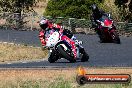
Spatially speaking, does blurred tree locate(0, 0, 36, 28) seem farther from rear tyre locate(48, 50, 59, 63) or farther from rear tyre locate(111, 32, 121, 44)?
rear tyre locate(48, 50, 59, 63)

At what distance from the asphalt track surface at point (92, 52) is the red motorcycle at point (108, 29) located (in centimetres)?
47

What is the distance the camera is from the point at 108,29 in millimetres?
28688

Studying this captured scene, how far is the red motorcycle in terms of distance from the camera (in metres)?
28.6

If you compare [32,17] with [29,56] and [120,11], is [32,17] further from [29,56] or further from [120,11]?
[29,56]

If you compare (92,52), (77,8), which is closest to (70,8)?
(77,8)

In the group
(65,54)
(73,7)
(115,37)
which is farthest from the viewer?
(73,7)

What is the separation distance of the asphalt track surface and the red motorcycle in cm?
47

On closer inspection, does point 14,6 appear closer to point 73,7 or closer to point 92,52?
point 73,7

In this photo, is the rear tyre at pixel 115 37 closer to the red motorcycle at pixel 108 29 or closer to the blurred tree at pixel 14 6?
the red motorcycle at pixel 108 29

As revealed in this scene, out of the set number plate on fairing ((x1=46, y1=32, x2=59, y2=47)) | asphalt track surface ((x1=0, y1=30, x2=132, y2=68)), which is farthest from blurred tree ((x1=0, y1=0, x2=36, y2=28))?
number plate on fairing ((x1=46, y1=32, x2=59, y2=47))

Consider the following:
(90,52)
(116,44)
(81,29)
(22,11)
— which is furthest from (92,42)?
(22,11)

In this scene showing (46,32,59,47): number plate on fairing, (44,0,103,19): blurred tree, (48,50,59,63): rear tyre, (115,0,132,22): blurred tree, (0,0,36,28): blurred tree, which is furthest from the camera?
(0,0,36,28): blurred tree

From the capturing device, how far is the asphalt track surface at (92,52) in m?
20.0

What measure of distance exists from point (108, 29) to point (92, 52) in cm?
374
